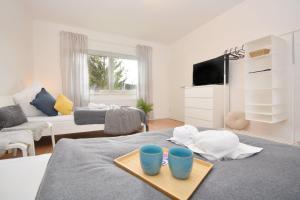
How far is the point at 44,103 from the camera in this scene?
2.68m

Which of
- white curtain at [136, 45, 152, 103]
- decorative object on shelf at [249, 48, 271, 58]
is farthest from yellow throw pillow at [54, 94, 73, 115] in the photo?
decorative object on shelf at [249, 48, 271, 58]

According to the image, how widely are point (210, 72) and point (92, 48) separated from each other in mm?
3032

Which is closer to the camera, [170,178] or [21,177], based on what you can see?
[170,178]

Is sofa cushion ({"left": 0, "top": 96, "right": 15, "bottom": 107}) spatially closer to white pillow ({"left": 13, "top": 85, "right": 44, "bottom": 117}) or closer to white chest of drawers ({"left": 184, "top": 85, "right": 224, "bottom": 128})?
white pillow ({"left": 13, "top": 85, "right": 44, "bottom": 117})

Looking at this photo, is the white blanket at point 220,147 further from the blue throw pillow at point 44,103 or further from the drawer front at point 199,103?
the blue throw pillow at point 44,103

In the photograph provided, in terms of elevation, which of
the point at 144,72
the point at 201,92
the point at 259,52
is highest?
the point at 144,72

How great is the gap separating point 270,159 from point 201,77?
311cm

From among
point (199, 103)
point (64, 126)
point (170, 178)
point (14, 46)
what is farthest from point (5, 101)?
point (199, 103)

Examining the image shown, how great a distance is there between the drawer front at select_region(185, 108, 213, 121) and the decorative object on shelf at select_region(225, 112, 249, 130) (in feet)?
1.10

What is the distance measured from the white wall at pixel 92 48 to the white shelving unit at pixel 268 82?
288 cm

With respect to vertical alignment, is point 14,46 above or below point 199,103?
above

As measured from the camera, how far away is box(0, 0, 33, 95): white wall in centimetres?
220

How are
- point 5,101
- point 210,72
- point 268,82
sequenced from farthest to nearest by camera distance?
point 210,72
point 268,82
point 5,101

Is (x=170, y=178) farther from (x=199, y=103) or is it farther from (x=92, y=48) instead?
(x=92, y=48)
